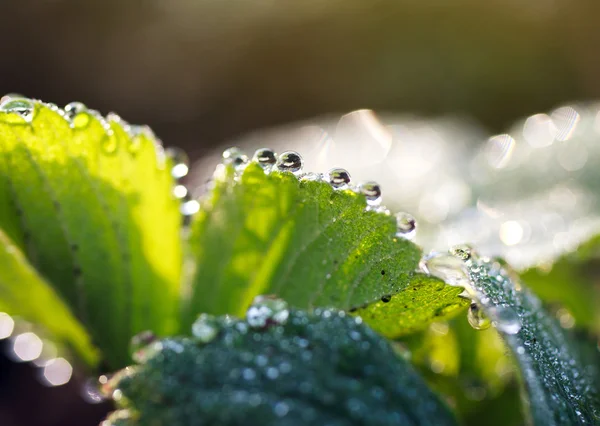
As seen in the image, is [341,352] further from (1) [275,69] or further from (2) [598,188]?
(1) [275,69]

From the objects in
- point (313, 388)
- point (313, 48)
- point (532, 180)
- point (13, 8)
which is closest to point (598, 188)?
point (532, 180)

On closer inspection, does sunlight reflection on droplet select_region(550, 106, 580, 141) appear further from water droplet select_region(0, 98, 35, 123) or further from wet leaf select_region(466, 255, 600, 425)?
water droplet select_region(0, 98, 35, 123)

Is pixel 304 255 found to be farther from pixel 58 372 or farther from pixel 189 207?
pixel 58 372

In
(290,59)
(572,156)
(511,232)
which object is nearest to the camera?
(511,232)

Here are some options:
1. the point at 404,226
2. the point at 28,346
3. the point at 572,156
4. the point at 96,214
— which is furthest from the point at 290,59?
the point at 404,226

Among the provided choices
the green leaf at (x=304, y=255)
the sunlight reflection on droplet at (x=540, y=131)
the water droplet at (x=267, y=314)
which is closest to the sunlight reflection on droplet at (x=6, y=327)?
the green leaf at (x=304, y=255)

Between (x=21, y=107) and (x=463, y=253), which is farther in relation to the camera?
(x=21, y=107)
